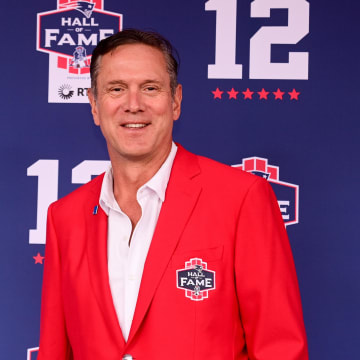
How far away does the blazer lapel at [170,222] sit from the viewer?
1.26 meters

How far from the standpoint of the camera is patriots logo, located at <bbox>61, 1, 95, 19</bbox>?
2059mm

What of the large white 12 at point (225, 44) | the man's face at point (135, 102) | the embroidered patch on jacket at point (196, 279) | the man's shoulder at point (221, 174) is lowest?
the embroidered patch on jacket at point (196, 279)

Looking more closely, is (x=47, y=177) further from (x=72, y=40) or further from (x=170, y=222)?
(x=170, y=222)

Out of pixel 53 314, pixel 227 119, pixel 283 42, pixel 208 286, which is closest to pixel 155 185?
pixel 208 286

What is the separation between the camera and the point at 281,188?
2.00 metres

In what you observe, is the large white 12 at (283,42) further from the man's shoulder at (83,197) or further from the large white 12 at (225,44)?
the man's shoulder at (83,197)

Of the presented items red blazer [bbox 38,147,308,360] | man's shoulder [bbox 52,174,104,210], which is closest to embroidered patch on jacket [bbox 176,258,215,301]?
red blazer [bbox 38,147,308,360]

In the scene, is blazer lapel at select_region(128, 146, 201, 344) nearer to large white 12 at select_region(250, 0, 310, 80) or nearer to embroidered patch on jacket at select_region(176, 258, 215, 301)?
embroidered patch on jacket at select_region(176, 258, 215, 301)

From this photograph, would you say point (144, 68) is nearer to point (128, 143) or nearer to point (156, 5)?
point (128, 143)

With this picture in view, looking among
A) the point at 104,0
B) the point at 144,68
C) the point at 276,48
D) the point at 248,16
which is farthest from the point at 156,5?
the point at 144,68

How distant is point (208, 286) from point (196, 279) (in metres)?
0.04

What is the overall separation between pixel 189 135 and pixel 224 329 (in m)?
0.89

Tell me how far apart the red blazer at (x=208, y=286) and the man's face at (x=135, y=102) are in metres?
0.12

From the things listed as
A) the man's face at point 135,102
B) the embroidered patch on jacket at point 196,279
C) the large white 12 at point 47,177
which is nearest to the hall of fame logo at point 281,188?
the large white 12 at point 47,177
